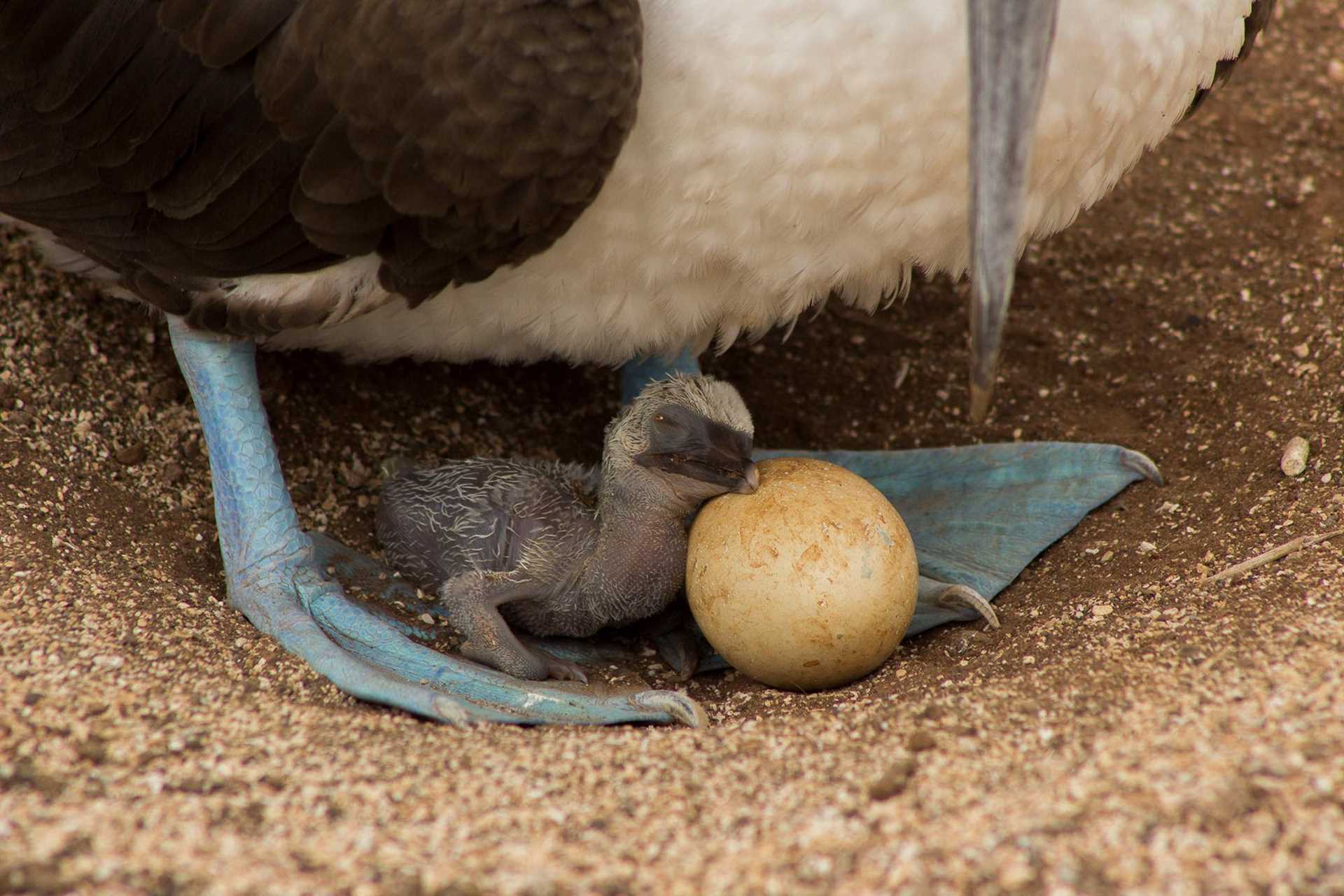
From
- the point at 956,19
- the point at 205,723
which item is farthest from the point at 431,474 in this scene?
the point at 956,19

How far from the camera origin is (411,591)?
2.58m

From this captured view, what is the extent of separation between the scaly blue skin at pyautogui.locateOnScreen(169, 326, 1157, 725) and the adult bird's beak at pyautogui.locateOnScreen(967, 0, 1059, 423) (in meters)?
0.80

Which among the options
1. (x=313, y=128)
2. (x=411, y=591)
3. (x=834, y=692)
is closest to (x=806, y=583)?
(x=834, y=692)

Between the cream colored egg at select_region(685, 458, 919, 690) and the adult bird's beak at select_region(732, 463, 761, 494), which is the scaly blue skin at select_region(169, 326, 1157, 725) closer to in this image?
the cream colored egg at select_region(685, 458, 919, 690)

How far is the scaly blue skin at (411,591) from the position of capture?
218 centimetres

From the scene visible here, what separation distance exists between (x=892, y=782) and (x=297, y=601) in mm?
1224

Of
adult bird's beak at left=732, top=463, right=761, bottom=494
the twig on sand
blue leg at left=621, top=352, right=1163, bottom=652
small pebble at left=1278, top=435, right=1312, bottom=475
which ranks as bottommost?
blue leg at left=621, top=352, right=1163, bottom=652

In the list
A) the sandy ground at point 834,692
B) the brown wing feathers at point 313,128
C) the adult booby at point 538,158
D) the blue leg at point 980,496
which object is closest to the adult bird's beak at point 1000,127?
the adult booby at point 538,158

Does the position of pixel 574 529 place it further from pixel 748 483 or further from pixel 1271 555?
pixel 1271 555

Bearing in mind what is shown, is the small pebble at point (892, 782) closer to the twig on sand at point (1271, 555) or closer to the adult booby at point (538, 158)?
the adult booby at point (538, 158)

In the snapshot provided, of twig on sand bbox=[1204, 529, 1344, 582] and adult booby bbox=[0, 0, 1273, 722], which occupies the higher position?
adult booby bbox=[0, 0, 1273, 722]

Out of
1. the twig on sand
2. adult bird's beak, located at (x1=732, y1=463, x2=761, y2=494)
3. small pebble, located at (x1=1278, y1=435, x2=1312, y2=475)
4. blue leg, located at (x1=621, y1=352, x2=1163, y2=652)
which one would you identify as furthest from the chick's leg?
small pebble, located at (x1=1278, y1=435, x2=1312, y2=475)

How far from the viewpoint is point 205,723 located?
184cm

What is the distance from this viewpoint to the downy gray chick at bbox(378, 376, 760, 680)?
2367mm
